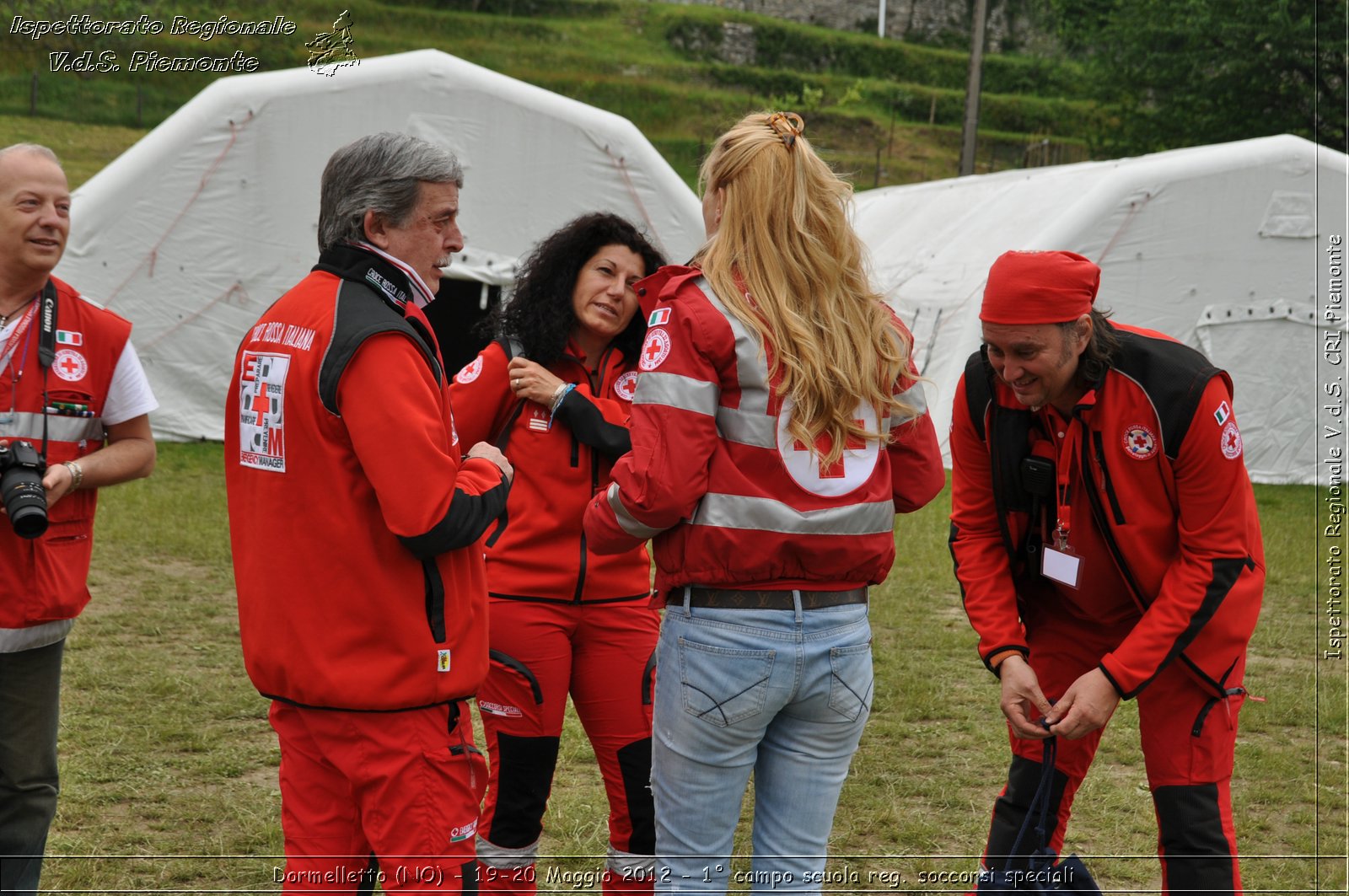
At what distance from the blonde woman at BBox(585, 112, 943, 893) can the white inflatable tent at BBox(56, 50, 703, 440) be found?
9.36m

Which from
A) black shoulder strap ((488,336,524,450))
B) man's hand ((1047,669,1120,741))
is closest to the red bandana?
man's hand ((1047,669,1120,741))

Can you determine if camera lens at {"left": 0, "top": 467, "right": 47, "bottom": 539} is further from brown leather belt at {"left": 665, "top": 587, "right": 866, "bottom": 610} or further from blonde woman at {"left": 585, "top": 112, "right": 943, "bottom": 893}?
brown leather belt at {"left": 665, "top": 587, "right": 866, "bottom": 610}

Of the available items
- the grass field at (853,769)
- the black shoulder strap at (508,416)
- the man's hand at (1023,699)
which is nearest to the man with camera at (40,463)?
the grass field at (853,769)

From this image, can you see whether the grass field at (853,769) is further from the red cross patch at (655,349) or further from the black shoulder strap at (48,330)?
the red cross patch at (655,349)

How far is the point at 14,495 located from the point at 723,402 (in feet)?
5.14

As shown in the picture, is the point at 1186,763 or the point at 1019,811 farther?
the point at 1019,811

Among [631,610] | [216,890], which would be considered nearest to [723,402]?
[631,610]

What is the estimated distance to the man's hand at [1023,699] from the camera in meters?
2.75

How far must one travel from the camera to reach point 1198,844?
266cm

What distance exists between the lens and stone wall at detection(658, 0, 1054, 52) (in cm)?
5566

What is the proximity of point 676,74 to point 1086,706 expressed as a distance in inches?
1704

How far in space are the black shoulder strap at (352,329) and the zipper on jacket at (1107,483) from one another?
1.45 metres

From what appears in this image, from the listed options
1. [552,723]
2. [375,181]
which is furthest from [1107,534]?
[375,181]

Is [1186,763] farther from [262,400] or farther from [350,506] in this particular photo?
[262,400]
